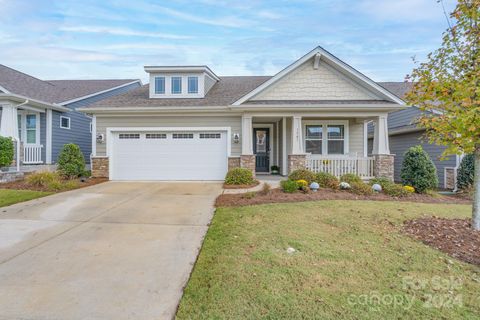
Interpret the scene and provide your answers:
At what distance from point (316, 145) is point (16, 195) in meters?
11.6

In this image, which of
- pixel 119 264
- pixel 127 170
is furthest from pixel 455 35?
pixel 127 170

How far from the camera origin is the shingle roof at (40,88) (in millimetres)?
12034

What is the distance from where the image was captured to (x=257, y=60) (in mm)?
22312

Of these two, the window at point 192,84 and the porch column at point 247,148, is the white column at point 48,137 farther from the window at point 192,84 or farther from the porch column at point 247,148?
the porch column at point 247,148

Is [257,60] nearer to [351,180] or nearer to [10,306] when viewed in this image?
[351,180]

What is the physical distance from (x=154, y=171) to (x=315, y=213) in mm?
8033

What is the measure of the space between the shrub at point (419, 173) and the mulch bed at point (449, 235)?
12.2 feet

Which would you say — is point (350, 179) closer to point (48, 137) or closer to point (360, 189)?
point (360, 189)

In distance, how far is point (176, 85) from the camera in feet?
42.0

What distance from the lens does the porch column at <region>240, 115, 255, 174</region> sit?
1105 centimetres

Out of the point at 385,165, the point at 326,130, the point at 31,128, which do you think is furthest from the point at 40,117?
the point at 385,165

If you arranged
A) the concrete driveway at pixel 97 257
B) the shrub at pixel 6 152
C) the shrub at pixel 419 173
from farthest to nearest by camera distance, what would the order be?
the shrub at pixel 6 152 < the shrub at pixel 419 173 < the concrete driveway at pixel 97 257

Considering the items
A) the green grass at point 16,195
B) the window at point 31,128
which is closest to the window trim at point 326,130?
the green grass at point 16,195

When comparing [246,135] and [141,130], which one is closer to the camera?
[246,135]
